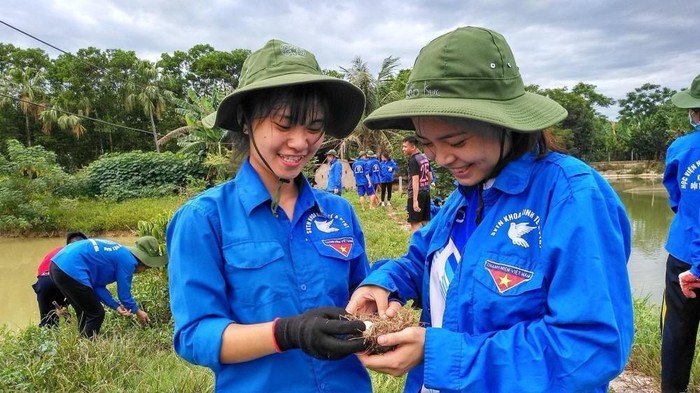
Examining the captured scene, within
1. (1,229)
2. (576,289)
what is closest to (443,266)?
(576,289)

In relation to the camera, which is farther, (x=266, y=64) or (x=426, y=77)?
(x=266, y=64)


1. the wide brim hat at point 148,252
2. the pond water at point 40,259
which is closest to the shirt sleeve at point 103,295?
the wide brim hat at point 148,252

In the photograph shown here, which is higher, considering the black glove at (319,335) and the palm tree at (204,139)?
the palm tree at (204,139)

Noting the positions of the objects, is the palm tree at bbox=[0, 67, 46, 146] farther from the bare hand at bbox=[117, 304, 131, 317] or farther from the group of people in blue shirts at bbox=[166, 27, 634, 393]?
the group of people in blue shirts at bbox=[166, 27, 634, 393]

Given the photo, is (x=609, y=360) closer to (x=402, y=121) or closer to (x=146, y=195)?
(x=402, y=121)

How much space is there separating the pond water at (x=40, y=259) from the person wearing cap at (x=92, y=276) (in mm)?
1681

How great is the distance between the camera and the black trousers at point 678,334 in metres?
2.75

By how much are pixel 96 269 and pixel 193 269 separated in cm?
401

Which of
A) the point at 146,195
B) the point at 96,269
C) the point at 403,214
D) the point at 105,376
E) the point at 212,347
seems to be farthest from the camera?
the point at 146,195

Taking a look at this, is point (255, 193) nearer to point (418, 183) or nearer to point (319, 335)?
point (319, 335)

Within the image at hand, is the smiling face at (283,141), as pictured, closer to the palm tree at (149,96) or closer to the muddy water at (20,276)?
the muddy water at (20,276)

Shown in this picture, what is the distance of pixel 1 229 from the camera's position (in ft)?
44.0

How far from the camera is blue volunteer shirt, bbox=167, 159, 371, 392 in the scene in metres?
1.26

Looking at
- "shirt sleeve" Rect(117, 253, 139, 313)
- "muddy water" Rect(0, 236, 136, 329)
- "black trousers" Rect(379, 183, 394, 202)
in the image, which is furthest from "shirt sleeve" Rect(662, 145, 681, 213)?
"black trousers" Rect(379, 183, 394, 202)
